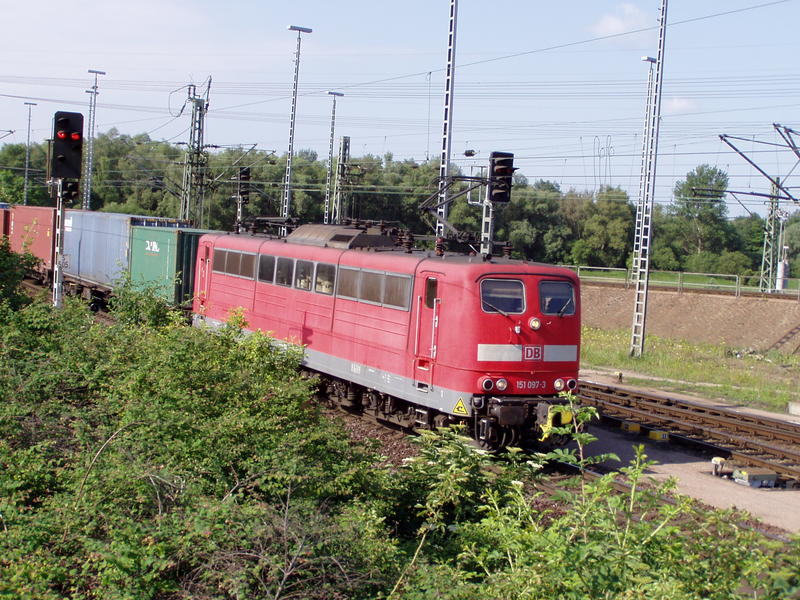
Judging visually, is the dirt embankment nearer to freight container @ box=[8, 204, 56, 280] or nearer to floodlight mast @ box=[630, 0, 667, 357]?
floodlight mast @ box=[630, 0, 667, 357]

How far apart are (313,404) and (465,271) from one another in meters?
3.98

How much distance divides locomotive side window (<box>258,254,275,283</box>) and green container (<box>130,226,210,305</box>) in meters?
5.82

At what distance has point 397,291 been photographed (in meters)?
13.3

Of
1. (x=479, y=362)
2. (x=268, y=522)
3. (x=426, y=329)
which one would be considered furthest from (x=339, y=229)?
(x=268, y=522)

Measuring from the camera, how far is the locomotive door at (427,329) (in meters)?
12.4

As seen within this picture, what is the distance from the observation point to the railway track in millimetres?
13180

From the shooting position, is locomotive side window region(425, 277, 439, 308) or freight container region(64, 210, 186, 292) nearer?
locomotive side window region(425, 277, 439, 308)

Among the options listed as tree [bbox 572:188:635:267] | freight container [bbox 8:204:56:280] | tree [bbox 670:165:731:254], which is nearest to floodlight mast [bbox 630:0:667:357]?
freight container [bbox 8:204:56:280]

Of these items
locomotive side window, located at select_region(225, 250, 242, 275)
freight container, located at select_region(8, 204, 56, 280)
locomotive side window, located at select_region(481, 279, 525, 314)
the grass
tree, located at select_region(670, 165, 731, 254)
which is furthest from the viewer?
tree, located at select_region(670, 165, 731, 254)

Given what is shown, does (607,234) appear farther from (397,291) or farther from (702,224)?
(397,291)

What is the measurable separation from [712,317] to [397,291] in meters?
24.7

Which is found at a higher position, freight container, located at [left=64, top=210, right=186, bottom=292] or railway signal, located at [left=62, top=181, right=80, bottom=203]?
railway signal, located at [left=62, top=181, right=80, bottom=203]

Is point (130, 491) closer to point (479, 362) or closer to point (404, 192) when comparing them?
point (479, 362)

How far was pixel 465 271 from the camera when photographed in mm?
12062
